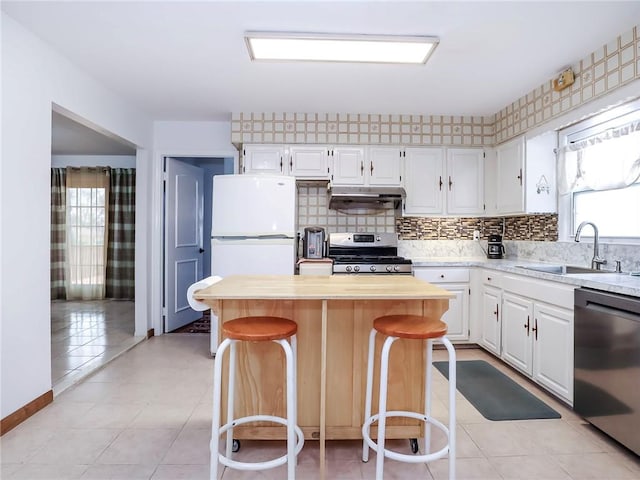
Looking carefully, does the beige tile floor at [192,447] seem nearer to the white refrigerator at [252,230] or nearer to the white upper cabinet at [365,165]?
the white refrigerator at [252,230]

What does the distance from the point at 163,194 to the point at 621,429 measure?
424cm

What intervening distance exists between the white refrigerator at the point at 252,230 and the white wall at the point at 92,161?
3.94 meters

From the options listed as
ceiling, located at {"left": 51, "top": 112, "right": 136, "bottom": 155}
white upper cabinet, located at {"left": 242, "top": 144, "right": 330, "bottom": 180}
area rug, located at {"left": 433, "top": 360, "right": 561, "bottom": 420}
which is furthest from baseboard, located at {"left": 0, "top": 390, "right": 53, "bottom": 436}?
area rug, located at {"left": 433, "top": 360, "right": 561, "bottom": 420}

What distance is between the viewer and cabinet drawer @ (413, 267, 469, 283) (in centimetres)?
354

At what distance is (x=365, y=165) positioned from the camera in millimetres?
3842

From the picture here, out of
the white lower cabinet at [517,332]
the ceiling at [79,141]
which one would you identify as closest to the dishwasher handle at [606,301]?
the white lower cabinet at [517,332]

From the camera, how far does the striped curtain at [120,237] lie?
242 inches

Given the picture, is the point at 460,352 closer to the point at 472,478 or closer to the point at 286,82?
the point at 472,478

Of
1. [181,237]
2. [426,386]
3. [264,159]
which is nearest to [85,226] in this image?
[181,237]

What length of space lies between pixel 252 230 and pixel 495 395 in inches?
90.6

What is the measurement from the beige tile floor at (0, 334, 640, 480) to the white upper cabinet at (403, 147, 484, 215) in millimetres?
1891

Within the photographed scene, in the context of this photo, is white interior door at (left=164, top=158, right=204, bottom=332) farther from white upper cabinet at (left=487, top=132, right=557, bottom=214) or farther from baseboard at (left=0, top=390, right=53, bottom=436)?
white upper cabinet at (left=487, top=132, right=557, bottom=214)

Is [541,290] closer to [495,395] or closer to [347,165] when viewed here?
[495,395]

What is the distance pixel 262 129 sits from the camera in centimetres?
380
